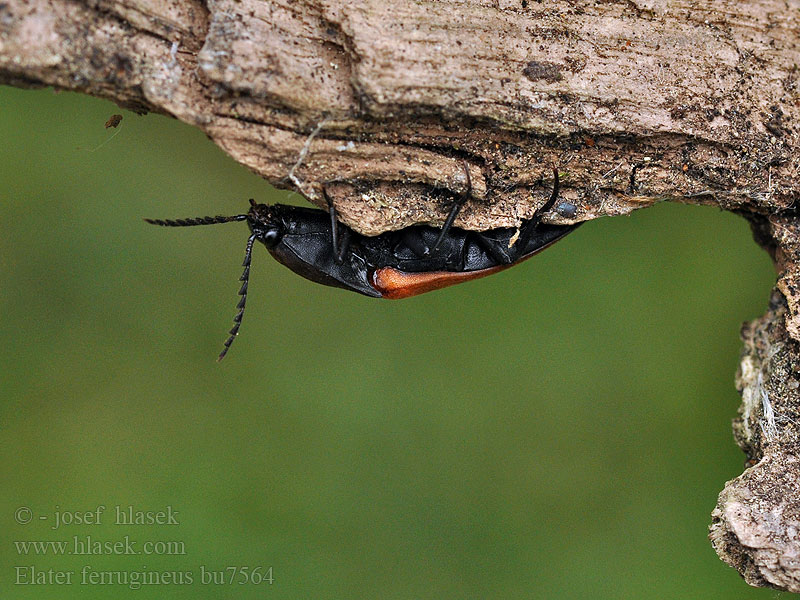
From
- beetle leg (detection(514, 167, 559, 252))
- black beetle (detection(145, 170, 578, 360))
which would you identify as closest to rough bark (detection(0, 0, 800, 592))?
beetle leg (detection(514, 167, 559, 252))

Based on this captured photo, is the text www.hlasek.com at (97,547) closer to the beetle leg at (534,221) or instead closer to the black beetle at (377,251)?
the black beetle at (377,251)

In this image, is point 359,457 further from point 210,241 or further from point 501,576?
point 210,241

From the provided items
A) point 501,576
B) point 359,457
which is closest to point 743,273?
point 501,576

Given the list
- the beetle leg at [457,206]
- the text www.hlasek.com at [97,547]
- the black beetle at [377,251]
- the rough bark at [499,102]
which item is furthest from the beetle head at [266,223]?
the text www.hlasek.com at [97,547]

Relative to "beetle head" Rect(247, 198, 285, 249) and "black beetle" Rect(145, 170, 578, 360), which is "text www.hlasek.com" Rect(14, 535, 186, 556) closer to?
"black beetle" Rect(145, 170, 578, 360)

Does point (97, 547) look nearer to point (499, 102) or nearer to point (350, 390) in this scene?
point (350, 390)
